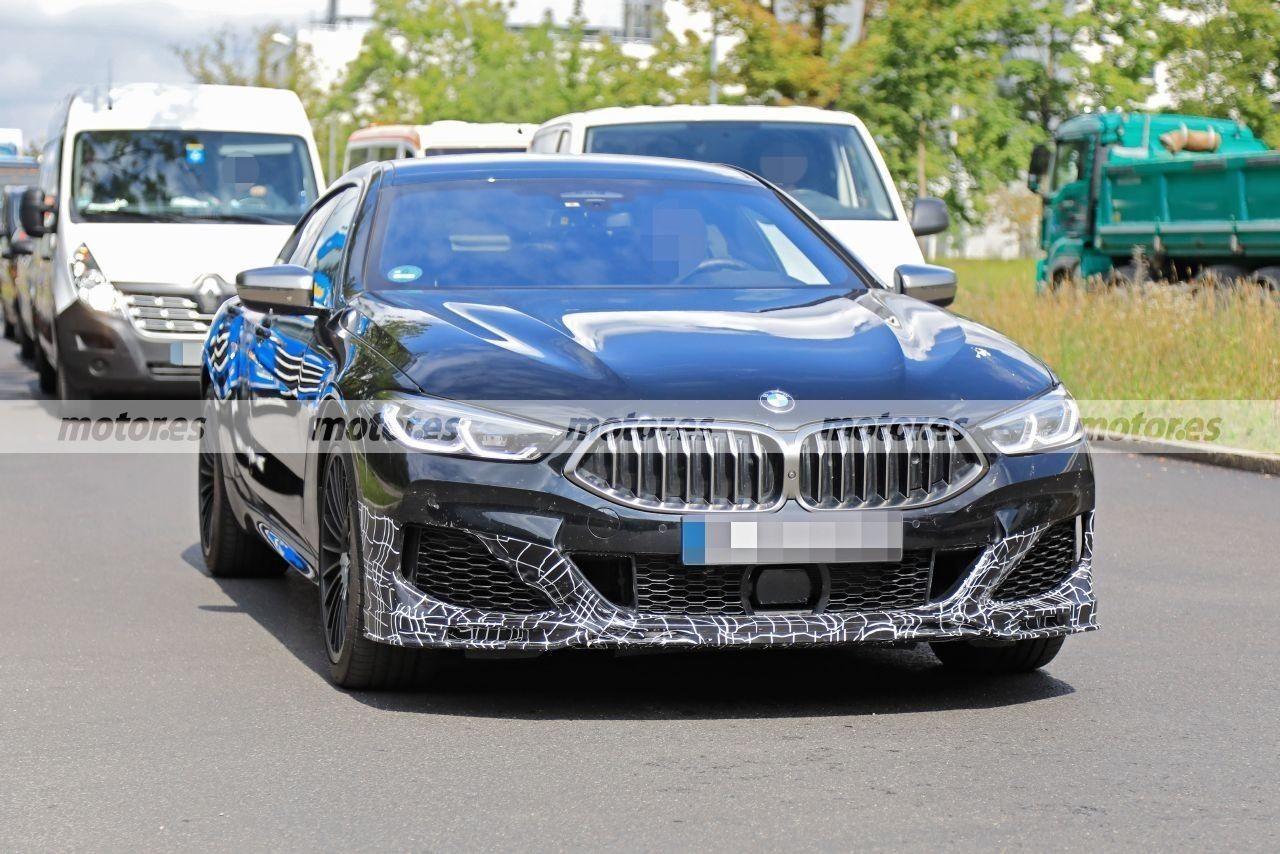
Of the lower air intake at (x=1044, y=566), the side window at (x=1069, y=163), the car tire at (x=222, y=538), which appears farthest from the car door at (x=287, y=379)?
the side window at (x=1069, y=163)

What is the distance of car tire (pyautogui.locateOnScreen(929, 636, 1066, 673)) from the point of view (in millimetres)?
6449

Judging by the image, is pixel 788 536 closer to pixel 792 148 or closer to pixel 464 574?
pixel 464 574

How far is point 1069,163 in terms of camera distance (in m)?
25.9

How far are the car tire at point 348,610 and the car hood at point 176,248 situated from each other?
971cm

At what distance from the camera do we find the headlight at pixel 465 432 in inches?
225

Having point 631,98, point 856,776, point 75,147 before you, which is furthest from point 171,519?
point 631,98

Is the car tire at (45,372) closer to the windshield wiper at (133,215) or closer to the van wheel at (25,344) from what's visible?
the windshield wiper at (133,215)

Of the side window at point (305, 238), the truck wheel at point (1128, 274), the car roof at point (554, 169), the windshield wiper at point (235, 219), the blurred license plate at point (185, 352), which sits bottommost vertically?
the truck wheel at point (1128, 274)

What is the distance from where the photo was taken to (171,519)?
10586 millimetres

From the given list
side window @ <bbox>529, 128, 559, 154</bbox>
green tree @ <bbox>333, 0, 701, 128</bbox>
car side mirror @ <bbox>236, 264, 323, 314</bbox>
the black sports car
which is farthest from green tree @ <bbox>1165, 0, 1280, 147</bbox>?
the black sports car

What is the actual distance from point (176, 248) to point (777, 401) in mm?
11075

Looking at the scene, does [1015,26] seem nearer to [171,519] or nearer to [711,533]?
[171,519]

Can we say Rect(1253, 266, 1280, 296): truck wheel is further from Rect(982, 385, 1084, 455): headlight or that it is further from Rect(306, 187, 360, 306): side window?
Rect(982, 385, 1084, 455): headlight

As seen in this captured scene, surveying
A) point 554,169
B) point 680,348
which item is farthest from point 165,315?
point 680,348
